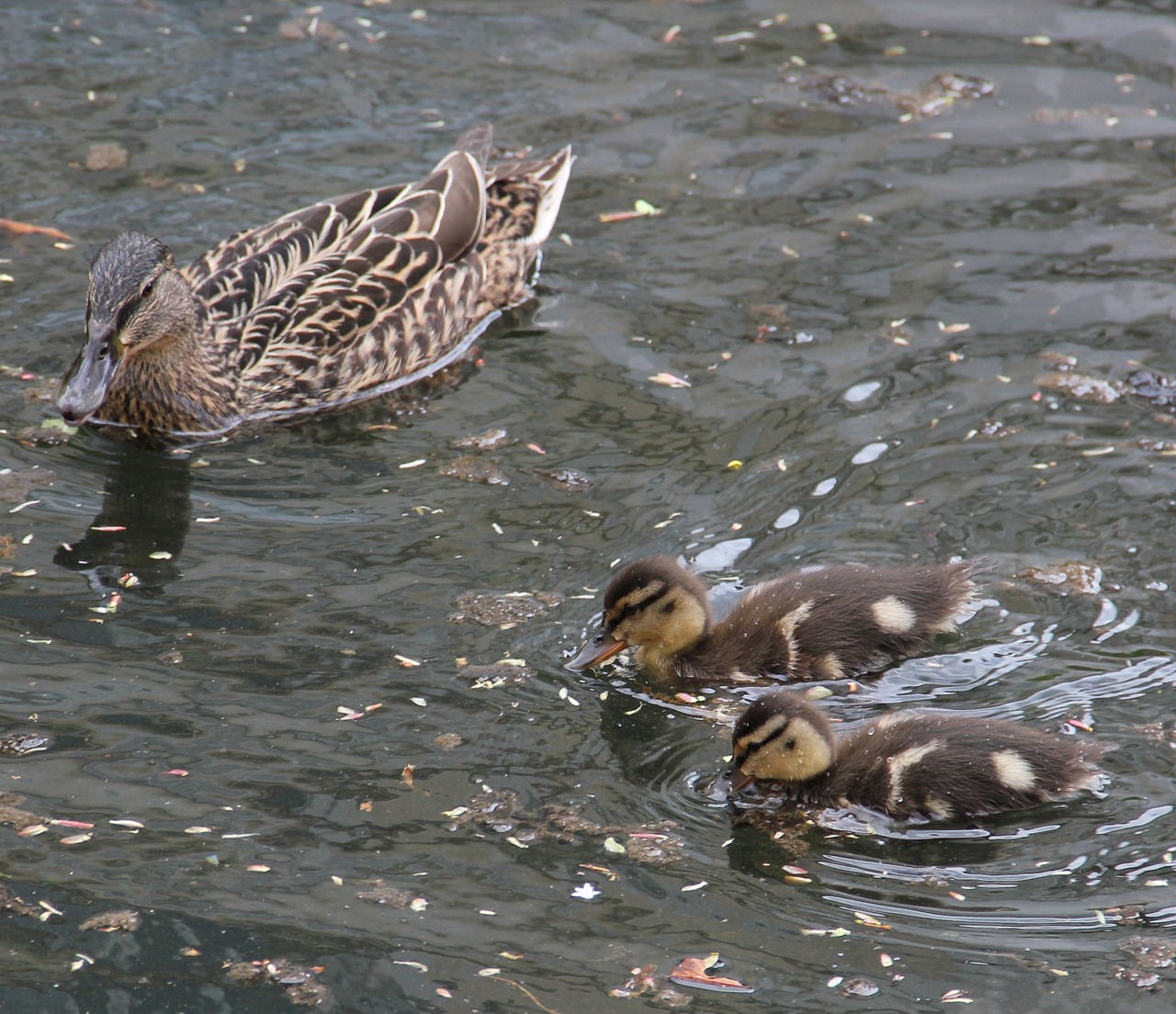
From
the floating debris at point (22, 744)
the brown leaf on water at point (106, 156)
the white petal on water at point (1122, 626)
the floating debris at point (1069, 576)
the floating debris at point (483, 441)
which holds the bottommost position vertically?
the white petal on water at point (1122, 626)

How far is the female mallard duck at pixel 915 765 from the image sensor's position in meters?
4.44

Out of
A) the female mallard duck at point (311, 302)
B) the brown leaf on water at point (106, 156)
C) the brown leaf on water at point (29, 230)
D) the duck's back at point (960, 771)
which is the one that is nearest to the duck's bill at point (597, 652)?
the duck's back at point (960, 771)

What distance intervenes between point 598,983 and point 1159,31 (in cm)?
779

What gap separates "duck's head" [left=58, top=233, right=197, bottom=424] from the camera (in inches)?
234

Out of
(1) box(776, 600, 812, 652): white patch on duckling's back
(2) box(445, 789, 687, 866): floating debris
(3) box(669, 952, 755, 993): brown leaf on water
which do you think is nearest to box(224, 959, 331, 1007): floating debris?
(2) box(445, 789, 687, 866): floating debris

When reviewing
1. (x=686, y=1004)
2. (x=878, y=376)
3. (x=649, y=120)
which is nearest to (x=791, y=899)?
(x=686, y=1004)

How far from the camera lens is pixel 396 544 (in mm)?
5594

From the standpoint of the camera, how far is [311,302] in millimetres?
6738

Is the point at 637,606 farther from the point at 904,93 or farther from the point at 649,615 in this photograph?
the point at 904,93

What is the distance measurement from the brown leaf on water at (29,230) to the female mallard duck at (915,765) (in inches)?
181

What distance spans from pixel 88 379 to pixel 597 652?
2422 mm

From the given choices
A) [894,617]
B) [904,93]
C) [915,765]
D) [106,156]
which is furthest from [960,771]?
[106,156]

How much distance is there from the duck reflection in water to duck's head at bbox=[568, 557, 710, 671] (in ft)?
5.18

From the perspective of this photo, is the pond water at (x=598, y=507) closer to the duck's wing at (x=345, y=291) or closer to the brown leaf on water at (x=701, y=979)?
the brown leaf on water at (x=701, y=979)
